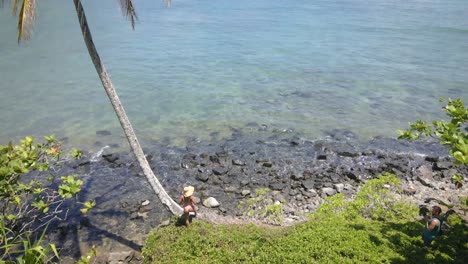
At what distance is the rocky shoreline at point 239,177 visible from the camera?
1463 centimetres

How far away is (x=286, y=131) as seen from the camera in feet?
76.3

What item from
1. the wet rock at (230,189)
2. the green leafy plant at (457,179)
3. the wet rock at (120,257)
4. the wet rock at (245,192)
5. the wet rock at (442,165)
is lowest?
the wet rock at (120,257)

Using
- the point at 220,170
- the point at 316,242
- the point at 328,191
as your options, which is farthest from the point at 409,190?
the point at 220,170

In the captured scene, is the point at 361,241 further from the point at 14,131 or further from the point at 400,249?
the point at 14,131

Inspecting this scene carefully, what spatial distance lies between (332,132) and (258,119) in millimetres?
5171

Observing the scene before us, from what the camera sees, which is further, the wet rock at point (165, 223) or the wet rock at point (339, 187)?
the wet rock at point (339, 187)

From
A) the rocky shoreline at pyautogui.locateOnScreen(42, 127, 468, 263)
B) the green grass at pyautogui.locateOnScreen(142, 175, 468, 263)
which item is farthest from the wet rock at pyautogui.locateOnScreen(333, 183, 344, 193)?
the green grass at pyautogui.locateOnScreen(142, 175, 468, 263)

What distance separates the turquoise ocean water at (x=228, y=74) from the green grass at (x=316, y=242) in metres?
10.0

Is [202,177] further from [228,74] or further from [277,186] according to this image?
[228,74]

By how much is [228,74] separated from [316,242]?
84.1 ft

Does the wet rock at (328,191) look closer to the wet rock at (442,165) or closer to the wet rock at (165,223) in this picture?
the wet rock at (442,165)

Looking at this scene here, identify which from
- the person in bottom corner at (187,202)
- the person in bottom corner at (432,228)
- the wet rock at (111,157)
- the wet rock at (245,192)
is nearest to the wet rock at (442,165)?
the person in bottom corner at (432,228)

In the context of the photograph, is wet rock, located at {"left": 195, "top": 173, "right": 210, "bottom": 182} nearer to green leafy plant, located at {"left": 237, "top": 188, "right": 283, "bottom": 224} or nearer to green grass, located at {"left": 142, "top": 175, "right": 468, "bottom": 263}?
green leafy plant, located at {"left": 237, "top": 188, "right": 283, "bottom": 224}

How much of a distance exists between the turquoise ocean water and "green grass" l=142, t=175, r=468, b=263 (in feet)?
33.0
